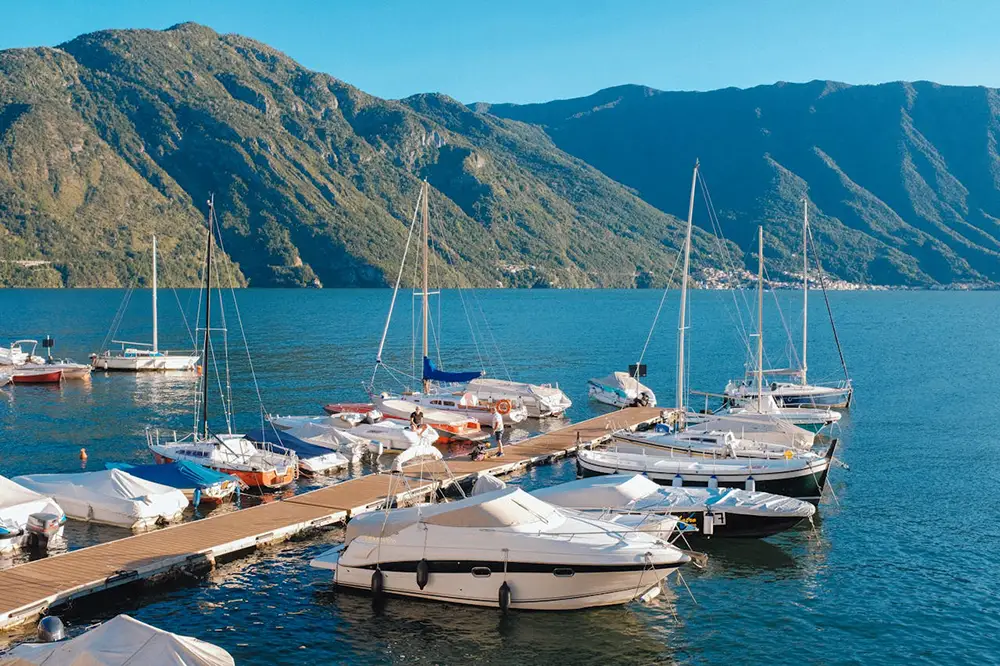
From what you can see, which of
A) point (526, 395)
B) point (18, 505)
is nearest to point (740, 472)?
point (526, 395)

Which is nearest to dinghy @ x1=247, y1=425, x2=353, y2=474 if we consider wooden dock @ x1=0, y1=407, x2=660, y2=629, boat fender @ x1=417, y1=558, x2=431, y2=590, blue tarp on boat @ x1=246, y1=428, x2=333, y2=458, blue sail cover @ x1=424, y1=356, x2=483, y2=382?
blue tarp on boat @ x1=246, y1=428, x2=333, y2=458

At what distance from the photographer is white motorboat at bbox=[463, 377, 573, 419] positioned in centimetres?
5941

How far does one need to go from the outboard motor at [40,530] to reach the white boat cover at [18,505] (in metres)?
0.29

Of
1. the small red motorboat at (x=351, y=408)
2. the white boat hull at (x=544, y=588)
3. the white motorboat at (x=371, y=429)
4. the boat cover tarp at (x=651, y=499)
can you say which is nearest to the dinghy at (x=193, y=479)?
the white motorboat at (x=371, y=429)

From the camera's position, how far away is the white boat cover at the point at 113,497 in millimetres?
31328

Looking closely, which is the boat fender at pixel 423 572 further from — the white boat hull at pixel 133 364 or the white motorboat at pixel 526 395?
the white boat hull at pixel 133 364

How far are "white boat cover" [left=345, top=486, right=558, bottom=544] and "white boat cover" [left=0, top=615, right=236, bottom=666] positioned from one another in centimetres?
825

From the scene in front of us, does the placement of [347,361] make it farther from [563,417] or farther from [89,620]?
[89,620]

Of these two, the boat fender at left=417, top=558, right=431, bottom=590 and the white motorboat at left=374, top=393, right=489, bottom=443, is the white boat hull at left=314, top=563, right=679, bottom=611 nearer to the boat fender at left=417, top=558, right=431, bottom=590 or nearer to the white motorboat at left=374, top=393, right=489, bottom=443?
the boat fender at left=417, top=558, right=431, bottom=590

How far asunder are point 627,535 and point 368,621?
7.46m

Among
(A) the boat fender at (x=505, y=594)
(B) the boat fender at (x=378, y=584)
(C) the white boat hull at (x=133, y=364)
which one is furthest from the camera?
(C) the white boat hull at (x=133, y=364)

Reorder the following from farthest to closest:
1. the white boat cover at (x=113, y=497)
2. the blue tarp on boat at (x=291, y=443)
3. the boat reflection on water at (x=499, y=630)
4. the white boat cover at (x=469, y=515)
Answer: the blue tarp on boat at (x=291, y=443) < the white boat cover at (x=113, y=497) < the white boat cover at (x=469, y=515) < the boat reflection on water at (x=499, y=630)

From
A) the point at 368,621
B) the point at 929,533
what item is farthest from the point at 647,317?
the point at 368,621

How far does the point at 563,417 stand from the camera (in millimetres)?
60594
